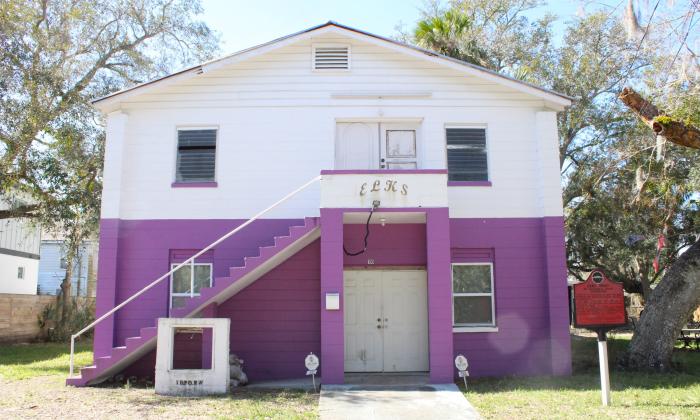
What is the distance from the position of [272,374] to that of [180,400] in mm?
2945

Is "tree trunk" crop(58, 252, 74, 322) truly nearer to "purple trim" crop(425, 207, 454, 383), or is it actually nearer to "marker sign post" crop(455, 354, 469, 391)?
"purple trim" crop(425, 207, 454, 383)

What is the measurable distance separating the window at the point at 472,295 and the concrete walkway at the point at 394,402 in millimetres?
2435

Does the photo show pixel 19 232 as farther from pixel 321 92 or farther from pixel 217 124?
pixel 321 92

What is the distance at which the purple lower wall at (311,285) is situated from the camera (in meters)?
12.5

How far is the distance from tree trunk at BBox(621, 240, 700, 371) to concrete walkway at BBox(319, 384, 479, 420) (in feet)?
16.0

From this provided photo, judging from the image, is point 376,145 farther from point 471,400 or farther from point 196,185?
point 471,400

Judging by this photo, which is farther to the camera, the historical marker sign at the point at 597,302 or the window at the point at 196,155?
the window at the point at 196,155

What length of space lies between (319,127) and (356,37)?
2.20m

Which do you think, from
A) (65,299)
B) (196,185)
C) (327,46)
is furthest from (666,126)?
(65,299)

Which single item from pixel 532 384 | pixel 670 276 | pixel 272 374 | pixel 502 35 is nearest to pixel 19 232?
pixel 272 374

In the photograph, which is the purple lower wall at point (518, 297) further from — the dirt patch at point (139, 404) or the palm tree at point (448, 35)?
the palm tree at point (448, 35)

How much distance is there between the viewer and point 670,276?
42.4 ft

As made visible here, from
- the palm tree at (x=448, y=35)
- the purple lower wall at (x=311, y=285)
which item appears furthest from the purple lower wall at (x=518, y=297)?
the palm tree at (x=448, y=35)

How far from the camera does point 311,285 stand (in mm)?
12789
